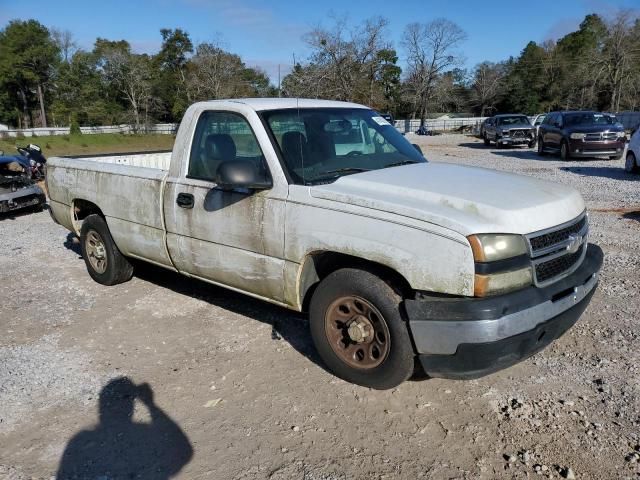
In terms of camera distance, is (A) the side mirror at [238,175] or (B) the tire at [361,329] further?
(A) the side mirror at [238,175]

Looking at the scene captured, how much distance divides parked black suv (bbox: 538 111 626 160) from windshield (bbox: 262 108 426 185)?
16.0 metres

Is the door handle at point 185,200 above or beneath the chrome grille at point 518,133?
above

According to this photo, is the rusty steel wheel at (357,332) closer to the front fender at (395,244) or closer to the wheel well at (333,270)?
the wheel well at (333,270)

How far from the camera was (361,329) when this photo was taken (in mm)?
3588

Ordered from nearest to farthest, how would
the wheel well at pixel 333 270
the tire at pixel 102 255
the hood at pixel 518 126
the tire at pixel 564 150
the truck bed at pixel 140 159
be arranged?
the wheel well at pixel 333 270 → the tire at pixel 102 255 → the truck bed at pixel 140 159 → the tire at pixel 564 150 → the hood at pixel 518 126

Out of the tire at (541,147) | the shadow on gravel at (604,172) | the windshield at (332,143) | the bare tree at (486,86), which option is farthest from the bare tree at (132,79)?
the windshield at (332,143)

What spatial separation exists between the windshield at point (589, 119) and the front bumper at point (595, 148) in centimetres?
112

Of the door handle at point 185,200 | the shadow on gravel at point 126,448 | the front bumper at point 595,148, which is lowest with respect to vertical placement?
the shadow on gravel at point 126,448

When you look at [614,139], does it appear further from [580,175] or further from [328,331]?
[328,331]

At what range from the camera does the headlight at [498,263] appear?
3.02m

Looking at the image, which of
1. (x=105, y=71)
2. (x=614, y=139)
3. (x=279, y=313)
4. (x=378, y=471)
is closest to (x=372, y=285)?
(x=378, y=471)

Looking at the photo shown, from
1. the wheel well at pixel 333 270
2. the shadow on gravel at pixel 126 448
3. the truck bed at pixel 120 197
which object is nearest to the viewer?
the shadow on gravel at pixel 126 448

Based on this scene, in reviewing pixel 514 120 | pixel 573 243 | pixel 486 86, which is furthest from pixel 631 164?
pixel 486 86

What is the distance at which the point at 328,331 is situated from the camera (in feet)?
12.4
